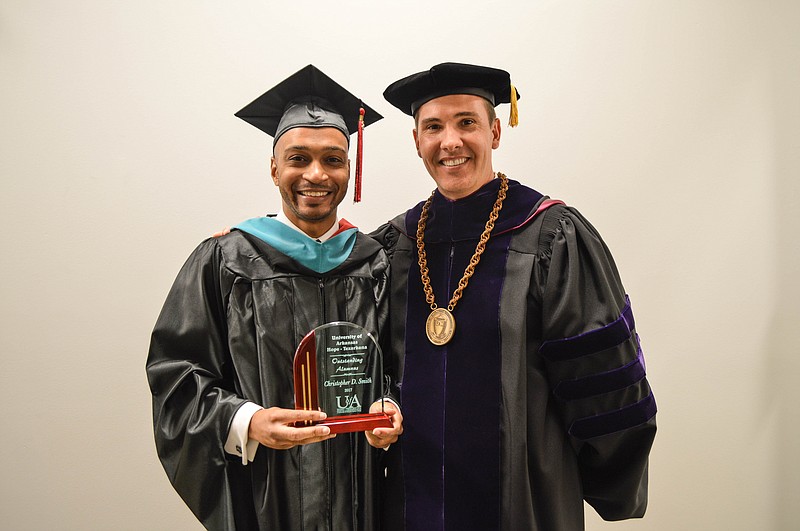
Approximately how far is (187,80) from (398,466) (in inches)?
79.0

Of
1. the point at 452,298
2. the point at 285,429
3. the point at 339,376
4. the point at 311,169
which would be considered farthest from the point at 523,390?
the point at 311,169

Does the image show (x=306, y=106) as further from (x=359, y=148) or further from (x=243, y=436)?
(x=243, y=436)

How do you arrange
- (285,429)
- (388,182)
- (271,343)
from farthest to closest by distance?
(388,182) → (271,343) → (285,429)

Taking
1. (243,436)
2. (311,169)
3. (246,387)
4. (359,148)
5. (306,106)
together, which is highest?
(306,106)

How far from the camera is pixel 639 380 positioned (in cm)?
179

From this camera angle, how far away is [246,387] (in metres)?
1.77

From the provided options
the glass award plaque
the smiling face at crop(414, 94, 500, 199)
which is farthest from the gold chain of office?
the glass award plaque

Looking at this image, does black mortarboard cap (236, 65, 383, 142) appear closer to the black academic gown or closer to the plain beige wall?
the black academic gown

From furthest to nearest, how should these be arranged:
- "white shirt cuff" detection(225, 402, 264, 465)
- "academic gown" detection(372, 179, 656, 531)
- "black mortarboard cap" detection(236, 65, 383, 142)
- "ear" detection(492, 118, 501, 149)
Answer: "ear" detection(492, 118, 501, 149) < "black mortarboard cap" detection(236, 65, 383, 142) < "academic gown" detection(372, 179, 656, 531) < "white shirt cuff" detection(225, 402, 264, 465)

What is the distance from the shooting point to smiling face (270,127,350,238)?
72.4 inches

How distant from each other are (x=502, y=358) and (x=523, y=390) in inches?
4.5

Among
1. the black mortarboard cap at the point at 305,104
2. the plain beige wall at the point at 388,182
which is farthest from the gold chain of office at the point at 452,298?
the plain beige wall at the point at 388,182

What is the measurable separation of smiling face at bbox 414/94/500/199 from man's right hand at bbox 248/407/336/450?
2.82ft

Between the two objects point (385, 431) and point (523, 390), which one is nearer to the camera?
point (385, 431)
